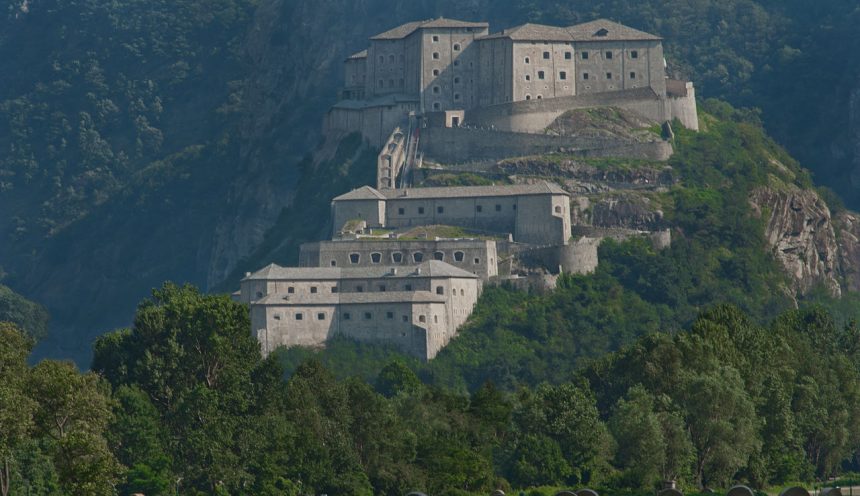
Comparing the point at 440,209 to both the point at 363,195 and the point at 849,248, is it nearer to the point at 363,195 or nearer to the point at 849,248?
the point at 363,195

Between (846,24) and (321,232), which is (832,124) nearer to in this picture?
(846,24)

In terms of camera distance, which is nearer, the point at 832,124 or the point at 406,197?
the point at 406,197

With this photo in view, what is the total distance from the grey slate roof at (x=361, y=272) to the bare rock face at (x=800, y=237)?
926 inches

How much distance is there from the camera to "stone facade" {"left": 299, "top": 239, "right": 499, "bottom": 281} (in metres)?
136

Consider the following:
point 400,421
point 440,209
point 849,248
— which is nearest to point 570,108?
→ point 440,209

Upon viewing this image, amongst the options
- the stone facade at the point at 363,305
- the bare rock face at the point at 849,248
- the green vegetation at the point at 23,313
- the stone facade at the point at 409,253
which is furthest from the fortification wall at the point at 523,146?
the green vegetation at the point at 23,313

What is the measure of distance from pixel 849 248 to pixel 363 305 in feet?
127

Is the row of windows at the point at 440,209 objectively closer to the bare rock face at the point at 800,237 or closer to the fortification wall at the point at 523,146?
the fortification wall at the point at 523,146

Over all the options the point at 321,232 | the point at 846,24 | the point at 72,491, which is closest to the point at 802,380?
the point at 72,491

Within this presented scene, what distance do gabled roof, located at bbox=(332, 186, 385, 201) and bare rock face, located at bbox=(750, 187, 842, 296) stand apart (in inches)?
965

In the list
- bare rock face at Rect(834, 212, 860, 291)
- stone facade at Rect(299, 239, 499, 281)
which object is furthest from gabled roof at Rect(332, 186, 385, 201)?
bare rock face at Rect(834, 212, 860, 291)

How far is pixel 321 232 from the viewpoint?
497 ft

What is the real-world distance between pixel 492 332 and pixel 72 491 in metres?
57.7

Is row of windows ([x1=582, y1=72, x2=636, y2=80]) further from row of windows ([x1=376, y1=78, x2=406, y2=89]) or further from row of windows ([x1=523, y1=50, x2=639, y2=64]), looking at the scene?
row of windows ([x1=376, y1=78, x2=406, y2=89])
